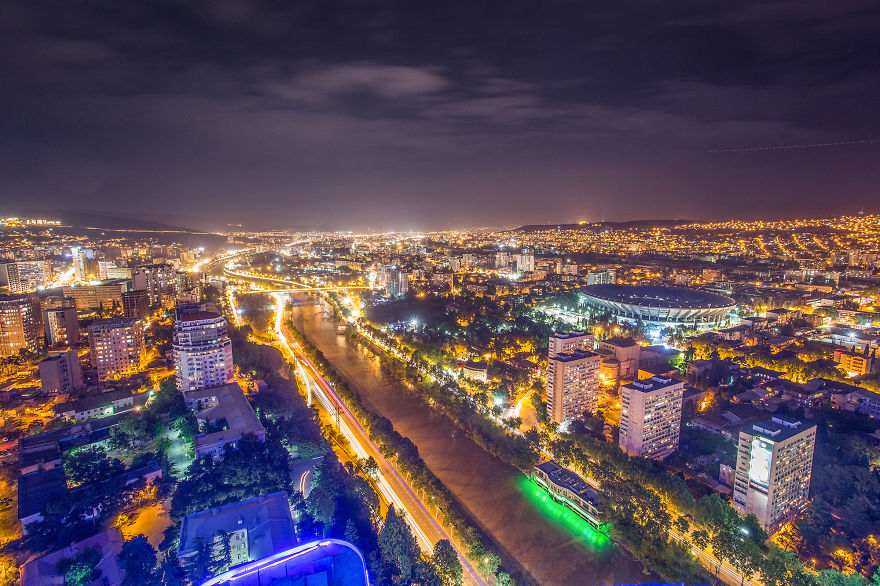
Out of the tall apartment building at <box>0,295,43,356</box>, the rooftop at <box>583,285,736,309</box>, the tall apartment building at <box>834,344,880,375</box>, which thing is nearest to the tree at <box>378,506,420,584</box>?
the tall apartment building at <box>834,344,880,375</box>

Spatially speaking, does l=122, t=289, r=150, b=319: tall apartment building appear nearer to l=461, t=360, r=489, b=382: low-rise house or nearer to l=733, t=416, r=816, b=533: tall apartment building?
l=461, t=360, r=489, b=382: low-rise house

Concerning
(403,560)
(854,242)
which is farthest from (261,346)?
(854,242)

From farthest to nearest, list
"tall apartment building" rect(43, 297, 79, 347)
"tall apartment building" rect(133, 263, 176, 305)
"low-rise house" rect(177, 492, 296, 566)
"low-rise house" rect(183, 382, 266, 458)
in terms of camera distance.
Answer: "tall apartment building" rect(133, 263, 176, 305)
"tall apartment building" rect(43, 297, 79, 347)
"low-rise house" rect(183, 382, 266, 458)
"low-rise house" rect(177, 492, 296, 566)

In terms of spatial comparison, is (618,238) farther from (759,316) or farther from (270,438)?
(270,438)

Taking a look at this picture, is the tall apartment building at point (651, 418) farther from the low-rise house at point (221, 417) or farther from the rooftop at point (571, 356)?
the low-rise house at point (221, 417)

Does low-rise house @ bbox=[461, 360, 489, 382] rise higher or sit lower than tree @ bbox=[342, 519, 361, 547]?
higher

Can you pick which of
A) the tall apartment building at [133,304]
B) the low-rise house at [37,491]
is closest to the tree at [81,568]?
the low-rise house at [37,491]
